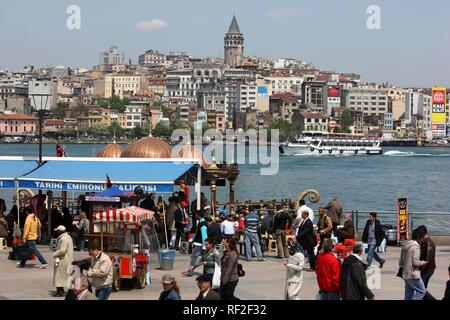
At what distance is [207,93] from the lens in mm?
199000

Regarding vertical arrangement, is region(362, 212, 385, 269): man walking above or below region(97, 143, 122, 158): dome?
below

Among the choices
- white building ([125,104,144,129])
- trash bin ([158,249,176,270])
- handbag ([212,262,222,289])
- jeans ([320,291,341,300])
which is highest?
jeans ([320,291,341,300])

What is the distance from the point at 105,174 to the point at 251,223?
3237mm

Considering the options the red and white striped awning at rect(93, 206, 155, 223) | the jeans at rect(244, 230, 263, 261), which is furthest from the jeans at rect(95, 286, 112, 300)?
the jeans at rect(244, 230, 263, 261)

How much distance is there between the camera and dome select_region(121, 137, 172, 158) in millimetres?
25797

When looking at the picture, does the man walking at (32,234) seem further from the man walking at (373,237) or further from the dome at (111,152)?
the dome at (111,152)

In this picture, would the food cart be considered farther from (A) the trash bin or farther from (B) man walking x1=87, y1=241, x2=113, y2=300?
(B) man walking x1=87, y1=241, x2=113, y2=300

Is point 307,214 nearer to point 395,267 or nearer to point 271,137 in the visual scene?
point 395,267

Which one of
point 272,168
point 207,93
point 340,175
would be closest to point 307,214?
point 340,175

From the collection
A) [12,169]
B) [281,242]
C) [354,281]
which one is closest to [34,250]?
[281,242]

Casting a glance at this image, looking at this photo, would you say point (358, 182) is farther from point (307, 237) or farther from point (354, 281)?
point (354, 281)

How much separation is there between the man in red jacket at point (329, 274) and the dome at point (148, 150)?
1621cm
